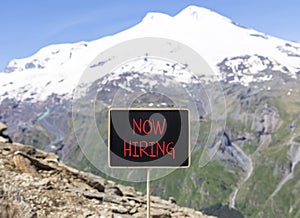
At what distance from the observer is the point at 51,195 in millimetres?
14391

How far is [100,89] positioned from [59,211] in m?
4.06

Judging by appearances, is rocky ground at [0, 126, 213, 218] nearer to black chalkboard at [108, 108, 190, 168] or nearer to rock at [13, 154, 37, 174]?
rock at [13, 154, 37, 174]

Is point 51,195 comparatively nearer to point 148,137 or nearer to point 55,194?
point 55,194

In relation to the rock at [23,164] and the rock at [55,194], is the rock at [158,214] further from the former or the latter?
the rock at [23,164]

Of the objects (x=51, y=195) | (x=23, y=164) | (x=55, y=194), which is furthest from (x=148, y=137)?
(x=23, y=164)

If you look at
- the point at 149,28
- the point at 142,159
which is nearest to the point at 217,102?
the point at 142,159

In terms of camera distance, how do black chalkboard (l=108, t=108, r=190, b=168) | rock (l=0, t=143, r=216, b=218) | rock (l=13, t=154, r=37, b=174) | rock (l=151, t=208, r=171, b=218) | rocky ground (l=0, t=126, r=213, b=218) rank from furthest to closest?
rock (l=13, t=154, r=37, b=174) < rock (l=151, t=208, r=171, b=218) < rock (l=0, t=143, r=216, b=218) < rocky ground (l=0, t=126, r=213, b=218) < black chalkboard (l=108, t=108, r=190, b=168)

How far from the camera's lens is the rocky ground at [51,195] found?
38.4 feet

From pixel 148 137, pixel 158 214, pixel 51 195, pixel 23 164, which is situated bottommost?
pixel 158 214

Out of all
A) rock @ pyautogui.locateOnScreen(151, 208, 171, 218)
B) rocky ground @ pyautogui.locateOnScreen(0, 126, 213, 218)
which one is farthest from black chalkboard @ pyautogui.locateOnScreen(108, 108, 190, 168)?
rock @ pyautogui.locateOnScreen(151, 208, 171, 218)

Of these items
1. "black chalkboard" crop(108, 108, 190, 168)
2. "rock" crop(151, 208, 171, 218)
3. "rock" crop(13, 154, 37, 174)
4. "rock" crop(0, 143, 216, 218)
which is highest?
"black chalkboard" crop(108, 108, 190, 168)

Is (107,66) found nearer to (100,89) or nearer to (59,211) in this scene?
Answer: (100,89)

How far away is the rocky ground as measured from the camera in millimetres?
11711

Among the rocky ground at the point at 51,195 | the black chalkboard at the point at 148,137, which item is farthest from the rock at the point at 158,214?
the black chalkboard at the point at 148,137
